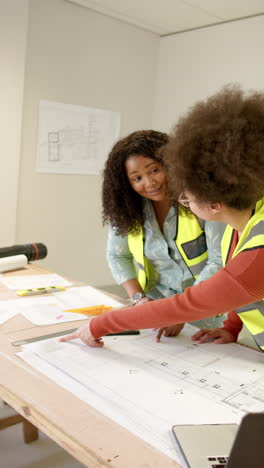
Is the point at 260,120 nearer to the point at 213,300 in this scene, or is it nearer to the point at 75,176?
the point at 213,300

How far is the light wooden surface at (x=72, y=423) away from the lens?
77 centimetres

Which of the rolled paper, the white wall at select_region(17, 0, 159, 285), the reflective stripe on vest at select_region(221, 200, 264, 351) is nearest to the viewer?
the reflective stripe on vest at select_region(221, 200, 264, 351)

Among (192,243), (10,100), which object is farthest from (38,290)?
(10,100)

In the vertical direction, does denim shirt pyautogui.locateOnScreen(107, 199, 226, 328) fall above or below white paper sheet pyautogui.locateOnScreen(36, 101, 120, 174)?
below

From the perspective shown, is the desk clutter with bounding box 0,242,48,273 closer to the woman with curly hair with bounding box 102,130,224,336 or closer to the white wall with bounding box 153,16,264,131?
the woman with curly hair with bounding box 102,130,224,336

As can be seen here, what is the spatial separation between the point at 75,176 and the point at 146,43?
1395 mm

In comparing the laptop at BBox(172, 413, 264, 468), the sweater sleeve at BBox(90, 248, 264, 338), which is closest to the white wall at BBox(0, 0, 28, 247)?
the sweater sleeve at BBox(90, 248, 264, 338)

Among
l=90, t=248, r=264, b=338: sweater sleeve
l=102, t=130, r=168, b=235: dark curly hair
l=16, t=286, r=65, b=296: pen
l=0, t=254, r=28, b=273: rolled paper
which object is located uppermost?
l=102, t=130, r=168, b=235: dark curly hair

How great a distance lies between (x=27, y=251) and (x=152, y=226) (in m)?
0.68

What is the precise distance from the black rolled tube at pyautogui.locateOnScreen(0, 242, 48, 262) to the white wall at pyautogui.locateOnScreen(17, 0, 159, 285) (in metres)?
1.49

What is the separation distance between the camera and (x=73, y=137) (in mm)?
3777

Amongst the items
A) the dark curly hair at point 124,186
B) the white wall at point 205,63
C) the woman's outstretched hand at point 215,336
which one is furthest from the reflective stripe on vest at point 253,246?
the white wall at point 205,63

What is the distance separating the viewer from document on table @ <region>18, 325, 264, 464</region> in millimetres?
900

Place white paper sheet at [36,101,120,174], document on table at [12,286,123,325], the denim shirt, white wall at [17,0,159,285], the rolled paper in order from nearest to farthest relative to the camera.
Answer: document on table at [12,286,123,325], the denim shirt, the rolled paper, white wall at [17,0,159,285], white paper sheet at [36,101,120,174]
